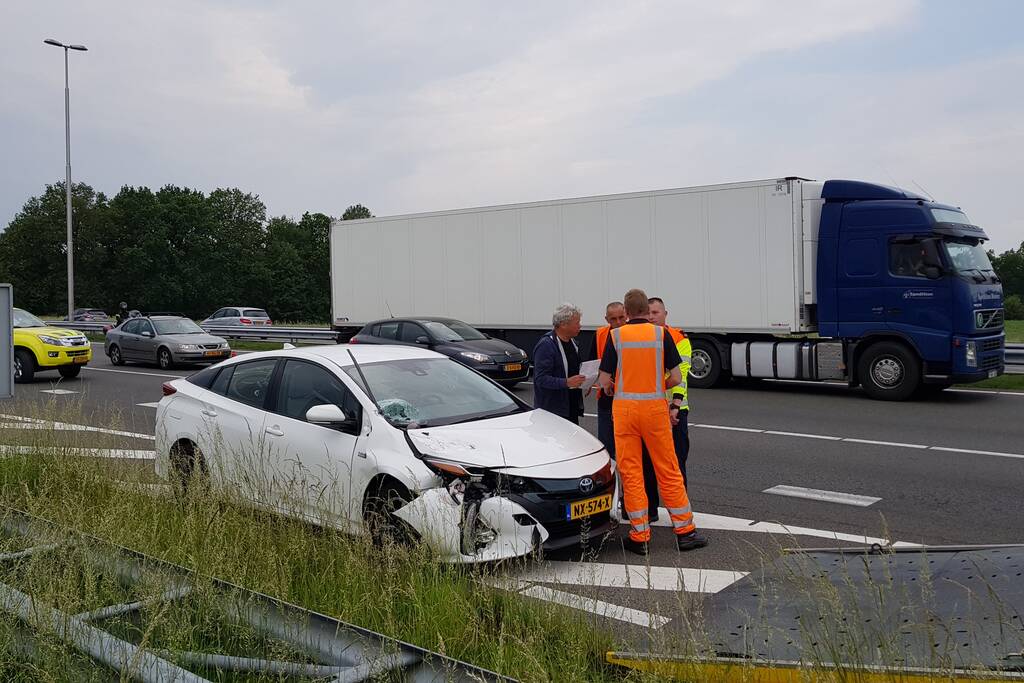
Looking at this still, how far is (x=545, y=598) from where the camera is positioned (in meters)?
4.21

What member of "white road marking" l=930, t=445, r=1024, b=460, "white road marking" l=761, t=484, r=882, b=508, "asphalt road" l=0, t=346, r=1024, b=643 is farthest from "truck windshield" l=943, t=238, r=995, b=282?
"white road marking" l=761, t=484, r=882, b=508

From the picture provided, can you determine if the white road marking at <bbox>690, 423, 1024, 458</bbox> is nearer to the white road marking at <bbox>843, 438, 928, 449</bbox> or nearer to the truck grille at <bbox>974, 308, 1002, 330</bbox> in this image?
the white road marking at <bbox>843, 438, 928, 449</bbox>

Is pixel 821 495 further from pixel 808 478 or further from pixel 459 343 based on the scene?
pixel 459 343

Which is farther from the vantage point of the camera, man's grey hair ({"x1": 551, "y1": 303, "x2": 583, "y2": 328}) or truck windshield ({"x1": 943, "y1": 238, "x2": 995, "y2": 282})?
truck windshield ({"x1": 943, "y1": 238, "x2": 995, "y2": 282})

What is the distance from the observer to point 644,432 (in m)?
6.59

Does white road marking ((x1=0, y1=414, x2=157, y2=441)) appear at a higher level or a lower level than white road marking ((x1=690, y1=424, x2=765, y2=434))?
higher

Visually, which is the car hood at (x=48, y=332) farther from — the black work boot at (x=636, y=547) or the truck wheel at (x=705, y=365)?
the black work boot at (x=636, y=547)

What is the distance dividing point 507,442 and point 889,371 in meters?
11.1

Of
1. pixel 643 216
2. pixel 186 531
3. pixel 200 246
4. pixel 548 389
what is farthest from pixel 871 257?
pixel 200 246

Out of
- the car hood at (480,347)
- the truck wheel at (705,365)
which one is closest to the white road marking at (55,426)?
the car hood at (480,347)

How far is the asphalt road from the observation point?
5.85 meters

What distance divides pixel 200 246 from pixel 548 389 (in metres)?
81.3

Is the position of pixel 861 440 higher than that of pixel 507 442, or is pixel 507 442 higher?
pixel 507 442

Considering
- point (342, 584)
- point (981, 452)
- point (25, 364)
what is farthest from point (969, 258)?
point (25, 364)
